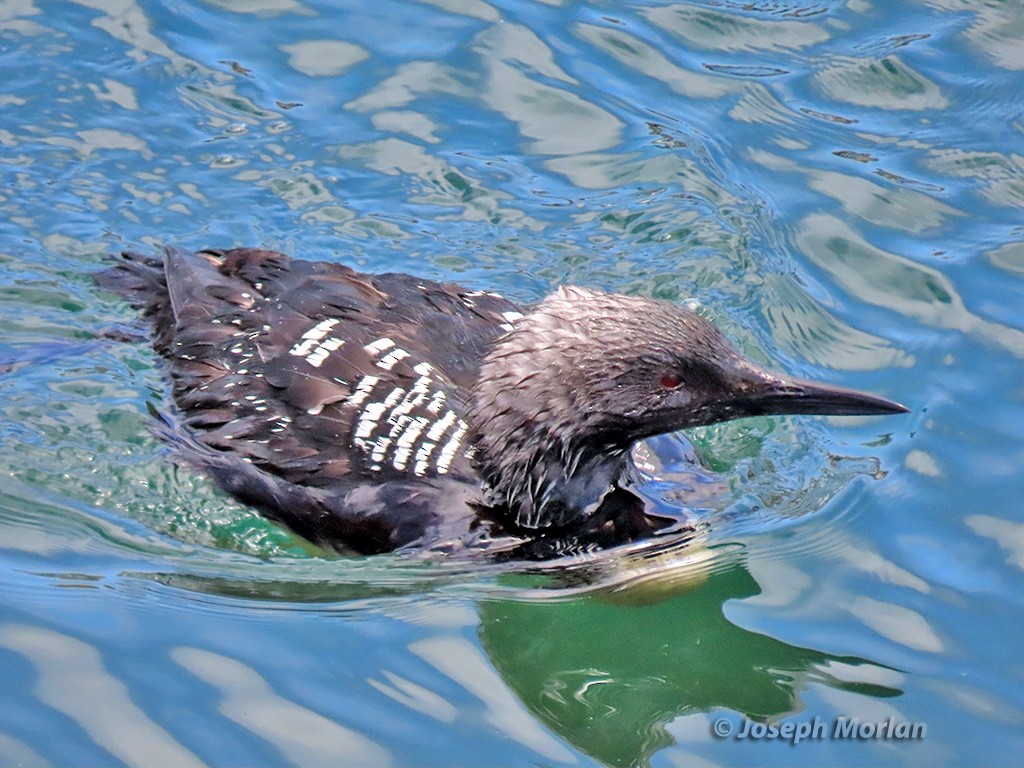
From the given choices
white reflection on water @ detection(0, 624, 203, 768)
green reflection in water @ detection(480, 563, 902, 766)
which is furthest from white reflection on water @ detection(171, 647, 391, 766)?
green reflection in water @ detection(480, 563, 902, 766)

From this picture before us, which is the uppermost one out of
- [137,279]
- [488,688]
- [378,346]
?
[378,346]

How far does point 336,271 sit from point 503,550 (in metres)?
1.47

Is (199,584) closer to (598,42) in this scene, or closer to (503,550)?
(503,550)

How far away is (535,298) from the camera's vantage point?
6.83 meters

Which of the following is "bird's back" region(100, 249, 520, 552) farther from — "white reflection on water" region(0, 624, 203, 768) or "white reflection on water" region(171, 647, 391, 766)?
"white reflection on water" region(0, 624, 203, 768)

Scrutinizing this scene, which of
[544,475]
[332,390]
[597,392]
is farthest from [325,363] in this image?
[597,392]

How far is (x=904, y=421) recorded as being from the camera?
19.6 ft

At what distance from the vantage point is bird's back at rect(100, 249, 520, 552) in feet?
17.3

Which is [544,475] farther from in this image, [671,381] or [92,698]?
[92,698]

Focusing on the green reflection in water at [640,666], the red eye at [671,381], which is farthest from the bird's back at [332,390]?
the red eye at [671,381]

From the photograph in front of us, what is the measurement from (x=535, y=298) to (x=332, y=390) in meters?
1.75

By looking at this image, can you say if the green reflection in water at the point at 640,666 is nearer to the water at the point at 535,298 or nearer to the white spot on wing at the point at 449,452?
the water at the point at 535,298

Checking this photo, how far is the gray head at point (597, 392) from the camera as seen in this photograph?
501 centimetres

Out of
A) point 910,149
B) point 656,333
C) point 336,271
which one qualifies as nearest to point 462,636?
point 656,333
